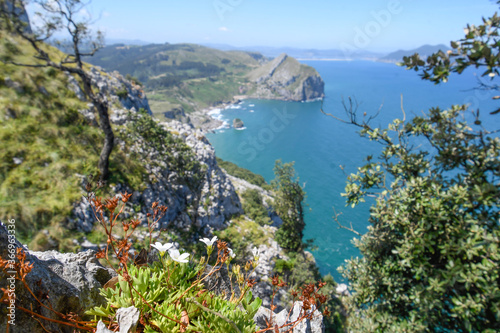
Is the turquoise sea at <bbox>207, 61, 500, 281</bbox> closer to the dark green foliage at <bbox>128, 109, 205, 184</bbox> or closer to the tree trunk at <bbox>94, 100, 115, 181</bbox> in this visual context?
the dark green foliage at <bbox>128, 109, 205, 184</bbox>

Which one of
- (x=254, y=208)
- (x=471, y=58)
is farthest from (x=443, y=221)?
(x=254, y=208)

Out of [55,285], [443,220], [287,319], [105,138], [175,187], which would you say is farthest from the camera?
[175,187]

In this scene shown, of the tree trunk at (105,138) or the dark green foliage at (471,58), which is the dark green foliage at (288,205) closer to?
the tree trunk at (105,138)

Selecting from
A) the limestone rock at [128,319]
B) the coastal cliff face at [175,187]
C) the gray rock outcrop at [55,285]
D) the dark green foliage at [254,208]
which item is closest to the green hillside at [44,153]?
the coastal cliff face at [175,187]

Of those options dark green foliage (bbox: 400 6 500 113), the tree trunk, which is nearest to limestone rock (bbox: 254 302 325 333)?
dark green foliage (bbox: 400 6 500 113)

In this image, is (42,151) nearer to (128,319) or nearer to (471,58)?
(128,319)
